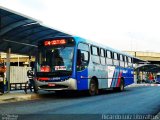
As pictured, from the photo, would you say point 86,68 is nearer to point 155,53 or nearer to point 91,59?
point 91,59

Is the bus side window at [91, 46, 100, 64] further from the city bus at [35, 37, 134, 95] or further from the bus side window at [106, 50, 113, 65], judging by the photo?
the bus side window at [106, 50, 113, 65]

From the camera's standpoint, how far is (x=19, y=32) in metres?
19.6

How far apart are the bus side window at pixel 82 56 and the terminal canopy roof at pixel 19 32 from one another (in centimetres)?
171

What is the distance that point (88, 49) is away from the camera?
69.2 feet

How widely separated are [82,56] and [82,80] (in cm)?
123

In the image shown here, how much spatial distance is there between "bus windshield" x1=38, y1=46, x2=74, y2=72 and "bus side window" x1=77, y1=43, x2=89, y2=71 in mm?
516

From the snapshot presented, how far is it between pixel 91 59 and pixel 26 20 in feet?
16.4

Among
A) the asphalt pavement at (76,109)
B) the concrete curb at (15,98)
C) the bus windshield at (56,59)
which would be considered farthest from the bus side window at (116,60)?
the asphalt pavement at (76,109)

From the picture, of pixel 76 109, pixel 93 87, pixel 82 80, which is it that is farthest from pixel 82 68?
pixel 76 109

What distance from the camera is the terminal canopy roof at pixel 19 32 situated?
17359 millimetres

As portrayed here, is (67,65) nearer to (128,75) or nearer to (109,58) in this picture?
(109,58)

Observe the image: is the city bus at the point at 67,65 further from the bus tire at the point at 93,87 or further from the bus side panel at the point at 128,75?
the bus side panel at the point at 128,75

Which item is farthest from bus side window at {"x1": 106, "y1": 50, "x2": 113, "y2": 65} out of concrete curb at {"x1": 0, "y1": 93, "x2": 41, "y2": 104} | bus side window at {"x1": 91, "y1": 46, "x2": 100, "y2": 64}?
concrete curb at {"x1": 0, "y1": 93, "x2": 41, "y2": 104}

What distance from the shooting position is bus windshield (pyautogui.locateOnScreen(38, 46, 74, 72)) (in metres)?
19.1
